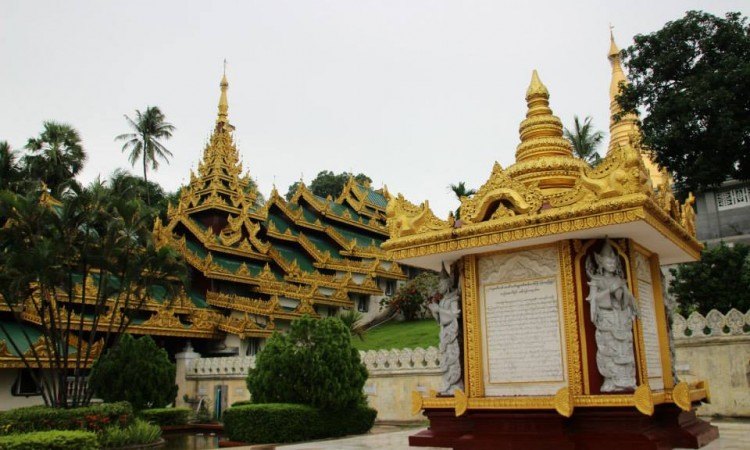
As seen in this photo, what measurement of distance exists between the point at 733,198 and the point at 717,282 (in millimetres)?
12914

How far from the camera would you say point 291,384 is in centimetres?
1702

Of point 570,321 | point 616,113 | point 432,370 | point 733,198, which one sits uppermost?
point 616,113

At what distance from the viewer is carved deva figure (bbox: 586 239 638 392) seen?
825 centimetres

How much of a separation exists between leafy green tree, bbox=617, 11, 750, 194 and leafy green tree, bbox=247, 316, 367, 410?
13.6m

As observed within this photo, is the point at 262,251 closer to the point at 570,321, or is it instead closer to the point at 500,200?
the point at 500,200

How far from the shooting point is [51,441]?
12445 millimetres

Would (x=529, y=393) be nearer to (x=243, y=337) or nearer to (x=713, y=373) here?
(x=713, y=373)

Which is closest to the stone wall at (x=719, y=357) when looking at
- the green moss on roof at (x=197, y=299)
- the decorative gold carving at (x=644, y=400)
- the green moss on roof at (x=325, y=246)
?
the decorative gold carving at (x=644, y=400)

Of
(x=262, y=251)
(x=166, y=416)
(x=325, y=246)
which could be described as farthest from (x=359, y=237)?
(x=166, y=416)

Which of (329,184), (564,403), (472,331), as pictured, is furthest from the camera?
(329,184)

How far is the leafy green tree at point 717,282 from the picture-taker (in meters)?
20.9

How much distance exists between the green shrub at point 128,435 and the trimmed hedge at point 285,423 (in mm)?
2214

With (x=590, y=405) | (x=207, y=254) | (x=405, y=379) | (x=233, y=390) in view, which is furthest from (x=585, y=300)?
(x=207, y=254)

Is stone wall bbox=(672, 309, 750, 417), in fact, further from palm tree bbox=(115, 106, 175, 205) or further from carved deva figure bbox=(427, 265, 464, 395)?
palm tree bbox=(115, 106, 175, 205)
